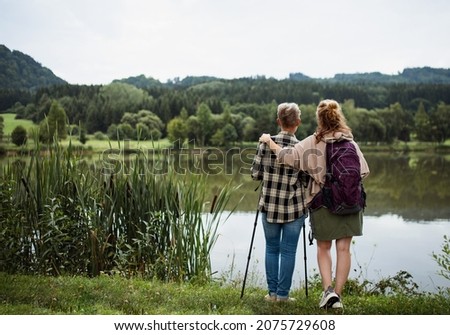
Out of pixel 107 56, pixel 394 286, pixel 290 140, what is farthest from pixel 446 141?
pixel 107 56

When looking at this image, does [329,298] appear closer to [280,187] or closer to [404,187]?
[280,187]

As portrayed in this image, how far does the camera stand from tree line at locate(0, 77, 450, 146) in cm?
1930

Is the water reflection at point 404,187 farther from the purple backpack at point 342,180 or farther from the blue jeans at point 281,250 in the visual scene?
the purple backpack at point 342,180

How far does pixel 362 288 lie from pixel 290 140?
1.73 metres

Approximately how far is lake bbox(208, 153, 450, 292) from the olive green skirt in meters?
1.61

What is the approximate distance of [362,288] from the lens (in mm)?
4762

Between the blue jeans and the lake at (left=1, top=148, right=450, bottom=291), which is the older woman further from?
the lake at (left=1, top=148, right=450, bottom=291)

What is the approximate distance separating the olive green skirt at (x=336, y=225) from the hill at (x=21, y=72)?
522 cm

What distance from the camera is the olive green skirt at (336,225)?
12.0ft

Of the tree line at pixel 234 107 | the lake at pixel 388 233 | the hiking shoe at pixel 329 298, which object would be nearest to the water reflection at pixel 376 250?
the lake at pixel 388 233

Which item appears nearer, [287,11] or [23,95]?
[287,11]

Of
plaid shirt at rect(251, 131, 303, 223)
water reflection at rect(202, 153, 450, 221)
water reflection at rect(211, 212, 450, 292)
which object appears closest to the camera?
plaid shirt at rect(251, 131, 303, 223)

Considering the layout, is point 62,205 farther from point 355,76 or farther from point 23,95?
point 355,76

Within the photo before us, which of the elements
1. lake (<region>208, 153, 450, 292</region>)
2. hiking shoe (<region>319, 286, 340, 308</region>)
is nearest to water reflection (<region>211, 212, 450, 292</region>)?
lake (<region>208, 153, 450, 292</region>)
